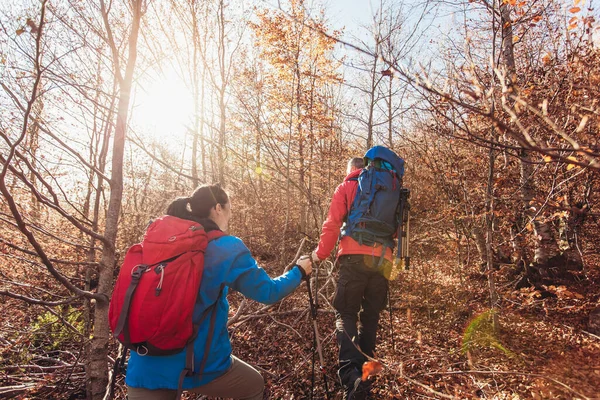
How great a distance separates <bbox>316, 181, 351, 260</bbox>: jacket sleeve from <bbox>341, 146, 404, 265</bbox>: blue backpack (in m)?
0.10

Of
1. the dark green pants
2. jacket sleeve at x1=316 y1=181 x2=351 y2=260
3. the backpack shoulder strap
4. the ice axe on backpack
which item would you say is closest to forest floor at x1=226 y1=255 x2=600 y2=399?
the dark green pants

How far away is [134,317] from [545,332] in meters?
5.51

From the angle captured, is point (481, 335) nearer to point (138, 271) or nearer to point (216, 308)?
point (216, 308)

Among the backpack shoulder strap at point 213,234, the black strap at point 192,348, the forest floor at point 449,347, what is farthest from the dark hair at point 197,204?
the forest floor at point 449,347

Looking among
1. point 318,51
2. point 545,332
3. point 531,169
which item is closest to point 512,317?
point 545,332

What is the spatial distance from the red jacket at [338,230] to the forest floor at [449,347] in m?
1.09

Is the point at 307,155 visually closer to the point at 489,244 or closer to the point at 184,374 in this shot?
the point at 489,244

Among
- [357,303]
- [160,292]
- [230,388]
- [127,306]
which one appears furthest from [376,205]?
[127,306]

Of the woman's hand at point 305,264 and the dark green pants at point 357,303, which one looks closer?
the woman's hand at point 305,264

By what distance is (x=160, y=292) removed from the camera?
1.81 meters

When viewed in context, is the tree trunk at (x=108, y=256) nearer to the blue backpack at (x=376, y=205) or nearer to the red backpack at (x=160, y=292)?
the red backpack at (x=160, y=292)

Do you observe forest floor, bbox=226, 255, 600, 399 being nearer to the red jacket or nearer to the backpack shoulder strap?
the red jacket

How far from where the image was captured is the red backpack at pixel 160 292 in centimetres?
180

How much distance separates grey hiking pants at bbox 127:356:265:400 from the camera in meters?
1.94
